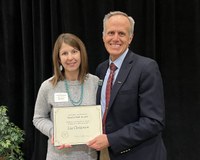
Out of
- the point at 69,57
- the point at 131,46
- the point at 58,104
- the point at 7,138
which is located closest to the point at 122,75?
the point at 69,57

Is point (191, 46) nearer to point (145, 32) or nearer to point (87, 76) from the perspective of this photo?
point (145, 32)

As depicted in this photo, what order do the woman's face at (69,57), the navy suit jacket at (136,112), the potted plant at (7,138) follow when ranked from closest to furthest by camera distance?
the navy suit jacket at (136,112)
the woman's face at (69,57)
the potted plant at (7,138)

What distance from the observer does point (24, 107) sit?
125 inches

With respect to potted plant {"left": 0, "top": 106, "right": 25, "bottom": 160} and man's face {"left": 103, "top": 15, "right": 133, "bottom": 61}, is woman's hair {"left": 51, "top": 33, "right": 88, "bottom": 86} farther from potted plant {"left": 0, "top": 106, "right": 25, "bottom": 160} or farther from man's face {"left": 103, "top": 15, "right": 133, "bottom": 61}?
potted plant {"left": 0, "top": 106, "right": 25, "bottom": 160}

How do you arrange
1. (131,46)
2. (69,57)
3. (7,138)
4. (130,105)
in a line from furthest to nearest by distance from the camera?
(131,46)
(7,138)
(69,57)
(130,105)

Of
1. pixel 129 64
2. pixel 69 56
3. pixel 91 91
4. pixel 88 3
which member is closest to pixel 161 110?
pixel 129 64

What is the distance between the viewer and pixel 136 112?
5.57 feet

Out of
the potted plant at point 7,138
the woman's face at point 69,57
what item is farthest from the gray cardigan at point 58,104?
the potted plant at point 7,138

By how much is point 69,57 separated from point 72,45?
91 mm

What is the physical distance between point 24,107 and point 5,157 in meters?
0.60

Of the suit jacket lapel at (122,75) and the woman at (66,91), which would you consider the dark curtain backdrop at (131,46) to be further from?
the suit jacket lapel at (122,75)

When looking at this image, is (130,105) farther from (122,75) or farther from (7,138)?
(7,138)

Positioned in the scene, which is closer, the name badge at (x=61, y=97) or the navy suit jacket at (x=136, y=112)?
the navy suit jacket at (x=136, y=112)

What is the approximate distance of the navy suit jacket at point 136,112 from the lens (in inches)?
63.9
